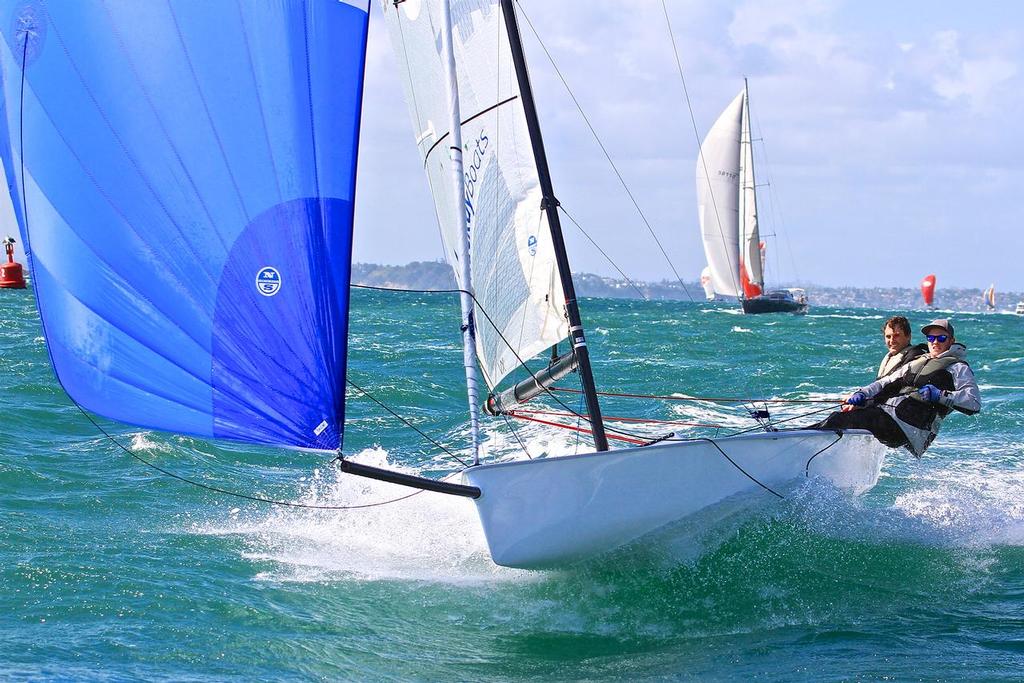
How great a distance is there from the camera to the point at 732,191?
42.4m

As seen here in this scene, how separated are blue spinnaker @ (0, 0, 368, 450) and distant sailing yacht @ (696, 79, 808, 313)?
36091mm

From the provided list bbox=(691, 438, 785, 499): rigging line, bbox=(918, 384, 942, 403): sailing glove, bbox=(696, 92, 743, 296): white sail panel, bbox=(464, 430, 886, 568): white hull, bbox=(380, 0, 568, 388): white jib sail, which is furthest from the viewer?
bbox=(696, 92, 743, 296): white sail panel

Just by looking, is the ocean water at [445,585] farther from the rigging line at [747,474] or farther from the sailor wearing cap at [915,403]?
the sailor wearing cap at [915,403]

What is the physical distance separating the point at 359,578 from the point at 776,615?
211cm

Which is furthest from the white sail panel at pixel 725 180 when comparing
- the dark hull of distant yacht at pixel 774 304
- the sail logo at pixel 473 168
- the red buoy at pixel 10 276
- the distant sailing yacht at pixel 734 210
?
the sail logo at pixel 473 168

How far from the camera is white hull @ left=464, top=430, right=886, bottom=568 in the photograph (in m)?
5.44

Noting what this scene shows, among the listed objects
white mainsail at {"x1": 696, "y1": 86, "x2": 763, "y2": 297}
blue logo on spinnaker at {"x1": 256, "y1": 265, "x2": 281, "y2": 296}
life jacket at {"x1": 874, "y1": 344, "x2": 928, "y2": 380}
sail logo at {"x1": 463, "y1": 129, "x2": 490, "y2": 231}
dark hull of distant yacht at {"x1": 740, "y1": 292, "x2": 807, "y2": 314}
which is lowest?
dark hull of distant yacht at {"x1": 740, "y1": 292, "x2": 807, "y2": 314}

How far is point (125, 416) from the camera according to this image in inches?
191

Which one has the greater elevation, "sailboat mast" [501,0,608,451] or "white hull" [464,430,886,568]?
"sailboat mast" [501,0,608,451]

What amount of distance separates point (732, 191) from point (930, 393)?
3663 cm

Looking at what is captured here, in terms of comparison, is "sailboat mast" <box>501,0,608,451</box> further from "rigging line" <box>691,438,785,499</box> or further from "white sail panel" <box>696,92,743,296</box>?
"white sail panel" <box>696,92,743,296</box>

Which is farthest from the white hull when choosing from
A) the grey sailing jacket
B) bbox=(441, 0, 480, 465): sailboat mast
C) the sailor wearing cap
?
the grey sailing jacket

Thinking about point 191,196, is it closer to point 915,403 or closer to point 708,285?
point 915,403

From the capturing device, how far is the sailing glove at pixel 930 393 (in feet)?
21.6
